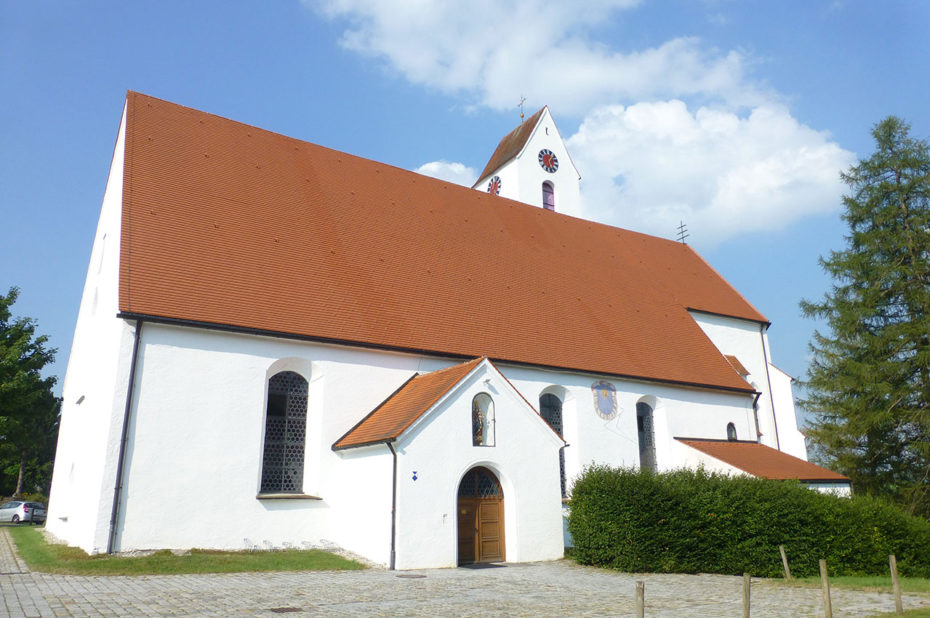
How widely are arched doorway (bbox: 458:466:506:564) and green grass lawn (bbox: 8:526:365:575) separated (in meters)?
2.41

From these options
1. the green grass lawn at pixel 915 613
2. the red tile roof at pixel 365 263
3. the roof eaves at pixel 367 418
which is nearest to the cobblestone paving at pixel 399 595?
the green grass lawn at pixel 915 613

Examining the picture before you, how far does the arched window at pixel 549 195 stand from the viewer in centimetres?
2869

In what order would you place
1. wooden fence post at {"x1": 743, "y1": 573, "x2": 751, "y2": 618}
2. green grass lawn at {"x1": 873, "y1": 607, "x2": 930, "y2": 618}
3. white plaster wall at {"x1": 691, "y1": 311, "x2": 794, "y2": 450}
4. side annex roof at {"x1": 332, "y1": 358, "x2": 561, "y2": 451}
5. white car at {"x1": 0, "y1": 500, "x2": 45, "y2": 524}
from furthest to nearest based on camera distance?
white car at {"x1": 0, "y1": 500, "x2": 45, "y2": 524} < white plaster wall at {"x1": 691, "y1": 311, "x2": 794, "y2": 450} < side annex roof at {"x1": 332, "y1": 358, "x2": 561, "y2": 451} < green grass lawn at {"x1": 873, "y1": 607, "x2": 930, "y2": 618} < wooden fence post at {"x1": 743, "y1": 573, "x2": 751, "y2": 618}

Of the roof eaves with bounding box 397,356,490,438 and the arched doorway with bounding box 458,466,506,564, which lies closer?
the roof eaves with bounding box 397,356,490,438

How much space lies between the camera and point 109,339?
1339 cm

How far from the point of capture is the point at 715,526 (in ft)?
45.0

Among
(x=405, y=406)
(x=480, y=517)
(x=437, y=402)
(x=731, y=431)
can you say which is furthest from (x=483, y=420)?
(x=731, y=431)

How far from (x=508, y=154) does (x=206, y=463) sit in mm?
20384

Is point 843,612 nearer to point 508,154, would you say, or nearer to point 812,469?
point 812,469

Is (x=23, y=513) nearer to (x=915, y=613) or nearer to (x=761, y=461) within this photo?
(x=761, y=461)

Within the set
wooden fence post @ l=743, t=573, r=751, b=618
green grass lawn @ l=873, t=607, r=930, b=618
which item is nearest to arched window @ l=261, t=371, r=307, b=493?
wooden fence post @ l=743, t=573, r=751, b=618

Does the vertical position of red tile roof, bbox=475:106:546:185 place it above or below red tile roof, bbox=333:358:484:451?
above

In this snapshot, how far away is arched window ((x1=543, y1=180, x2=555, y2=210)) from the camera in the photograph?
2869 cm

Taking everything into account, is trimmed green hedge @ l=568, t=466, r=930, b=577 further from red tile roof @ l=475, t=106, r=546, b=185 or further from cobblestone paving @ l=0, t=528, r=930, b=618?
red tile roof @ l=475, t=106, r=546, b=185
